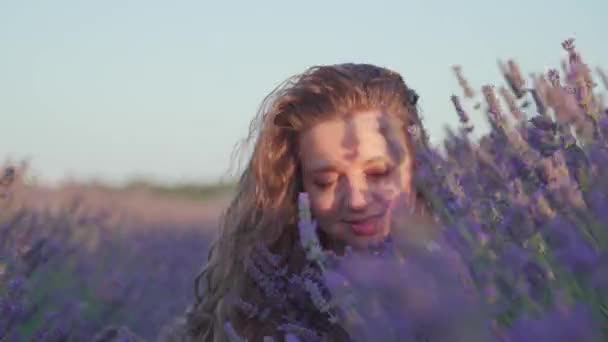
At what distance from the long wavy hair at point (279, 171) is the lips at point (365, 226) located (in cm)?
38

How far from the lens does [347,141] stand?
77.9 inches

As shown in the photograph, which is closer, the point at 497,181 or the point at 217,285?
the point at 497,181

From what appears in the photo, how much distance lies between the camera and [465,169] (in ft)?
4.45

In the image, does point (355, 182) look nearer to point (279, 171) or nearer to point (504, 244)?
point (279, 171)

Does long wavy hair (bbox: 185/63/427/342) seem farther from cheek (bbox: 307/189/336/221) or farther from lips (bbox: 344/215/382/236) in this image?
lips (bbox: 344/215/382/236)

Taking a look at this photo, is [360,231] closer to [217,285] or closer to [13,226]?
[217,285]

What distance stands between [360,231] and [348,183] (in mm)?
97

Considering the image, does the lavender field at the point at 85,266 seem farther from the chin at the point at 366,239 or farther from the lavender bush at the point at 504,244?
the lavender bush at the point at 504,244

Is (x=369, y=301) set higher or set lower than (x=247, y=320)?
higher

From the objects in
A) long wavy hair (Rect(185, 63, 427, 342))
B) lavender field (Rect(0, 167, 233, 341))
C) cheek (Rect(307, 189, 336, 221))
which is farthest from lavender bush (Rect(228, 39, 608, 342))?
lavender field (Rect(0, 167, 233, 341))

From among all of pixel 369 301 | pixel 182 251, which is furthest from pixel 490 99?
pixel 182 251

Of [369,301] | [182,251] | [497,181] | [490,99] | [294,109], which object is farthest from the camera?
[182,251]

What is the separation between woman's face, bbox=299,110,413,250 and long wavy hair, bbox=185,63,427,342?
7.7 inches

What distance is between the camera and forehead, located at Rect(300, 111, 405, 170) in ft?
6.35
